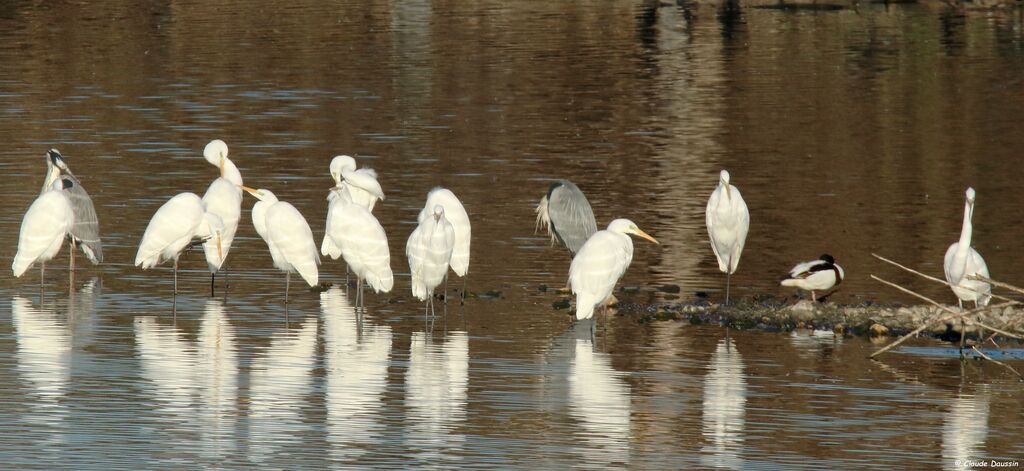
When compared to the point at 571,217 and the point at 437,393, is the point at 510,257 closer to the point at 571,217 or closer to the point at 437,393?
the point at 571,217

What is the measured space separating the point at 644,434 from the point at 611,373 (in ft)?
5.75

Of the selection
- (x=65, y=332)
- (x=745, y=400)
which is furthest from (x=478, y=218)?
(x=745, y=400)

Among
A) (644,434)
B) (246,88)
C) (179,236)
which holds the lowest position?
(644,434)

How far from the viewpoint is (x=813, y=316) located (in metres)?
13.8

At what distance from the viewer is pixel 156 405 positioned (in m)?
10.7

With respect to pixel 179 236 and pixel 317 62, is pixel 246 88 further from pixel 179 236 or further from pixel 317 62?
pixel 179 236

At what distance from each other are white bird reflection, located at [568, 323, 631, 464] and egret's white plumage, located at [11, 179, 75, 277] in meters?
4.84

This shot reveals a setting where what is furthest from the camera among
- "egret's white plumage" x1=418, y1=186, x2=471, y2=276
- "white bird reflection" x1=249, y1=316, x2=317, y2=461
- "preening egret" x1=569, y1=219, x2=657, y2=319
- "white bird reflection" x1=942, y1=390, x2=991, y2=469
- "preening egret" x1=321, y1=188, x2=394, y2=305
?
"egret's white plumage" x1=418, y1=186, x2=471, y2=276

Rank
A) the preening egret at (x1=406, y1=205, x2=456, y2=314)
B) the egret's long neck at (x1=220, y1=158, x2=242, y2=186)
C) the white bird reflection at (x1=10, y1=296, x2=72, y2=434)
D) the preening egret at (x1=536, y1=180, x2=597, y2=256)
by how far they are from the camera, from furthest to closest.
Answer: the egret's long neck at (x1=220, y1=158, x2=242, y2=186) < the preening egret at (x1=536, y1=180, x2=597, y2=256) < the preening egret at (x1=406, y1=205, x2=456, y2=314) < the white bird reflection at (x1=10, y1=296, x2=72, y2=434)

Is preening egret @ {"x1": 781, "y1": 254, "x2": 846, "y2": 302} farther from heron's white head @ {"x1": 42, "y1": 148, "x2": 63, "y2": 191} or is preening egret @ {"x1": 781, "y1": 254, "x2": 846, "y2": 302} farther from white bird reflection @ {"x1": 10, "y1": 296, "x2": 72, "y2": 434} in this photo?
heron's white head @ {"x1": 42, "y1": 148, "x2": 63, "y2": 191}

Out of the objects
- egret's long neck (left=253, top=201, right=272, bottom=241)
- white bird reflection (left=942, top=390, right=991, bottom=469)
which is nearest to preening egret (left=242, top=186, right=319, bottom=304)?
egret's long neck (left=253, top=201, right=272, bottom=241)

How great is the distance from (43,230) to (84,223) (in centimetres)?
79

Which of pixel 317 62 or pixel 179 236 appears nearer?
pixel 179 236

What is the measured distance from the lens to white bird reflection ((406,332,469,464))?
988 cm
